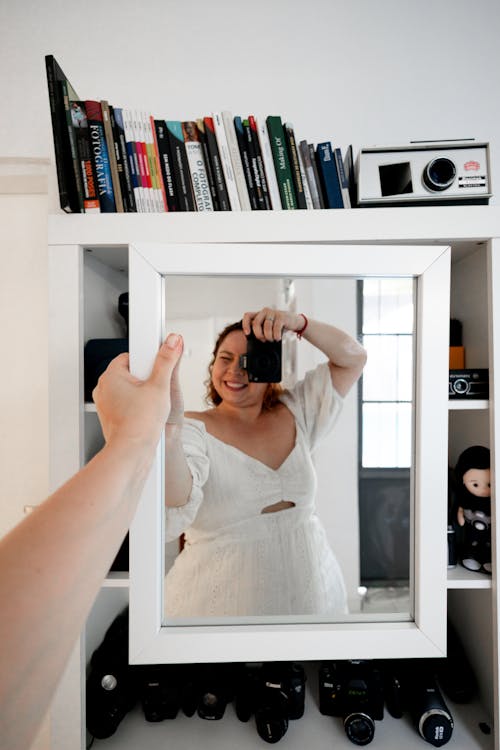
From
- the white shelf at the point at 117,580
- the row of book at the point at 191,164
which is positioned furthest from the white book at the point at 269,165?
the white shelf at the point at 117,580

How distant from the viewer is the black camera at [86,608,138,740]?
1041 mm

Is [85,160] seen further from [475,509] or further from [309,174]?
[475,509]

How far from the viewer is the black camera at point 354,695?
39.9 inches

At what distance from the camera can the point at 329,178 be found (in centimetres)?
102

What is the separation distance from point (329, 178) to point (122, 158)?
0.45 meters

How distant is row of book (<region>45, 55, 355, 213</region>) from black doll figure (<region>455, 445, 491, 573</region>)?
65 cm

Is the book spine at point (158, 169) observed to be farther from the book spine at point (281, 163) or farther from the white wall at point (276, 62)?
the white wall at point (276, 62)

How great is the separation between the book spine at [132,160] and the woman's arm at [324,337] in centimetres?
35

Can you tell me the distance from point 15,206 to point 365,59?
A: 1.09 m

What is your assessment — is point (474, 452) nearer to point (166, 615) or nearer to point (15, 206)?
point (166, 615)

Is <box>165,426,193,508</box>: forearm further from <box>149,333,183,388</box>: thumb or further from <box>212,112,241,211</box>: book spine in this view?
<box>212,112,241,211</box>: book spine

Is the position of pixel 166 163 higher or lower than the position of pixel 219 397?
higher

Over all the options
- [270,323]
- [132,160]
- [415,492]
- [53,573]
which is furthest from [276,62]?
[53,573]

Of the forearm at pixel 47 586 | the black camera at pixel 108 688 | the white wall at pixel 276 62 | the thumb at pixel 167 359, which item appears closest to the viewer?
the forearm at pixel 47 586
